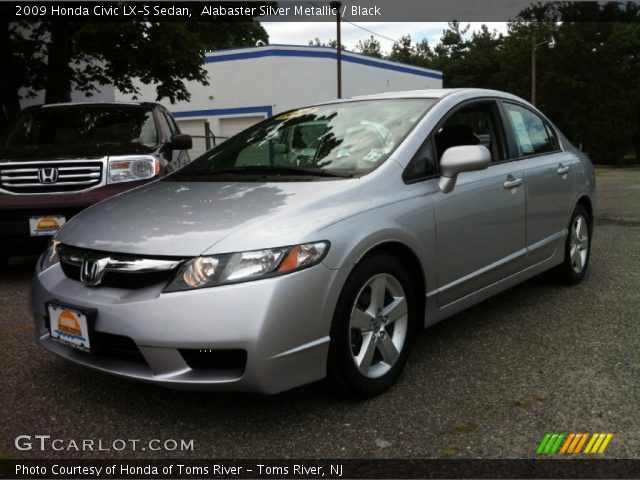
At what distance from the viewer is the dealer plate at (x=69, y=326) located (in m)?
2.62

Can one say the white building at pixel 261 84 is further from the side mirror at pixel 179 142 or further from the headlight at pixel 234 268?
the headlight at pixel 234 268

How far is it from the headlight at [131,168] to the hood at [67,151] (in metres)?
0.11

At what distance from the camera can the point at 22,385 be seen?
3.15 meters

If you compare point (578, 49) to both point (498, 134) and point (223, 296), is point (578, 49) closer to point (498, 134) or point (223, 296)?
point (498, 134)

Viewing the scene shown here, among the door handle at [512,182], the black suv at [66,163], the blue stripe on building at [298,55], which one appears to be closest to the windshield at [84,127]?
the black suv at [66,163]

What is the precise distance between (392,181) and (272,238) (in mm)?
857

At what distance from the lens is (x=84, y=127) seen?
6301 mm

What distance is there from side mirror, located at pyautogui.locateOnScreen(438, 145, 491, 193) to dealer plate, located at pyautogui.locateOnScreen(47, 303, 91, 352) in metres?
1.91

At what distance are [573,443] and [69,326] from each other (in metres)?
2.18

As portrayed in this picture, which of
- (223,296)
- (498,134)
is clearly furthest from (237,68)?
(223,296)

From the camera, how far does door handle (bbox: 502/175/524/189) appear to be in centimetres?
385

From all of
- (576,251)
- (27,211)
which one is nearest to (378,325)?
(576,251)

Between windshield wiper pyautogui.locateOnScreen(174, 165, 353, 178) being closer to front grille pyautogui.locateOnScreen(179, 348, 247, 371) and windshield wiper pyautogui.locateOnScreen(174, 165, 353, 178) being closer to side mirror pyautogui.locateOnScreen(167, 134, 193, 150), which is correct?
front grille pyautogui.locateOnScreen(179, 348, 247, 371)

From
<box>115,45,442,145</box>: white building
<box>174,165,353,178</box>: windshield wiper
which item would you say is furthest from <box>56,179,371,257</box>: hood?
<box>115,45,442,145</box>: white building
